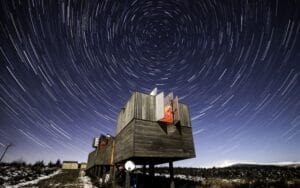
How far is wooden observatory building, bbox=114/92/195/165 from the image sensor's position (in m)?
11.5

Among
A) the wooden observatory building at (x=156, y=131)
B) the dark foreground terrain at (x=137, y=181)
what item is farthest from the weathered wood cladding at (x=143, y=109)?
the dark foreground terrain at (x=137, y=181)

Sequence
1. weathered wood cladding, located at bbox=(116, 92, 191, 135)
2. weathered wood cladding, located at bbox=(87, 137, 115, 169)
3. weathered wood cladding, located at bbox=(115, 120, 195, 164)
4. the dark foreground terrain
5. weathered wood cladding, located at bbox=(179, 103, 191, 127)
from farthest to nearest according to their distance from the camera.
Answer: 1. weathered wood cladding, located at bbox=(87, 137, 115, 169)
2. the dark foreground terrain
3. weathered wood cladding, located at bbox=(179, 103, 191, 127)
4. weathered wood cladding, located at bbox=(116, 92, 191, 135)
5. weathered wood cladding, located at bbox=(115, 120, 195, 164)

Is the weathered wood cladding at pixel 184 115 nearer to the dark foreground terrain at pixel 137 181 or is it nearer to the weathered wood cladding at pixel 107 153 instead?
the dark foreground terrain at pixel 137 181

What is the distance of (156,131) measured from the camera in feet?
40.6

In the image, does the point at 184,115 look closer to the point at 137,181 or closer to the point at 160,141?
the point at 160,141

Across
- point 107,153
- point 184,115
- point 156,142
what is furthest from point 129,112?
point 107,153

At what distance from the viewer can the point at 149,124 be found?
12367 mm

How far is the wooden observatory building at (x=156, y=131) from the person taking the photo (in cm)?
1150

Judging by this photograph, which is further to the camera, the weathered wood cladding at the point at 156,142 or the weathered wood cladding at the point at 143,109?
the weathered wood cladding at the point at 143,109

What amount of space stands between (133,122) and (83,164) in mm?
77685

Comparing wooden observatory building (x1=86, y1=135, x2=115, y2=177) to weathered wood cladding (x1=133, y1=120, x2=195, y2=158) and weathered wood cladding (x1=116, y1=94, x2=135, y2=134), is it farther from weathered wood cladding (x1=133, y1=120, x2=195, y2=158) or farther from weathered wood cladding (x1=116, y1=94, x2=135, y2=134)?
weathered wood cladding (x1=133, y1=120, x2=195, y2=158)

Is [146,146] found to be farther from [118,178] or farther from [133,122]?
[118,178]

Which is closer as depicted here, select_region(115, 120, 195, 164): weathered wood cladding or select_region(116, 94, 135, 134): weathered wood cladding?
select_region(115, 120, 195, 164): weathered wood cladding

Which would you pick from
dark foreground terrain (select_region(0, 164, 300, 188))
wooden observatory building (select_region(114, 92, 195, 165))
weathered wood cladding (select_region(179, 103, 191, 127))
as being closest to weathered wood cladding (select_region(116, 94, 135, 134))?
wooden observatory building (select_region(114, 92, 195, 165))
